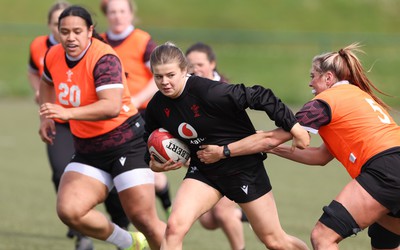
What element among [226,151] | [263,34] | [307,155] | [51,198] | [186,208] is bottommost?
[263,34]

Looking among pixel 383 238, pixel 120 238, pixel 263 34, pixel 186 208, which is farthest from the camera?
pixel 263 34

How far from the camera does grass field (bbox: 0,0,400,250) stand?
28.6 feet

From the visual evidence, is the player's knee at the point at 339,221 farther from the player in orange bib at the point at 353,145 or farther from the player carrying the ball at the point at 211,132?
the player carrying the ball at the point at 211,132

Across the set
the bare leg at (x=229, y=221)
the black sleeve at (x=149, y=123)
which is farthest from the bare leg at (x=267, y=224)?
the bare leg at (x=229, y=221)

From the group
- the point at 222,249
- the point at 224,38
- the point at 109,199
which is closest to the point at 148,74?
the point at 109,199

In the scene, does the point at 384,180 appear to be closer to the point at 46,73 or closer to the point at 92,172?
the point at 92,172

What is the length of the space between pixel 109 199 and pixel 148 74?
122 cm

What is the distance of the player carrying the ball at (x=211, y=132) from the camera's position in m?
5.37

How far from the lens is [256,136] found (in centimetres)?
545

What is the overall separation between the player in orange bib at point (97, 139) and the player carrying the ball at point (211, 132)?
0.50 meters

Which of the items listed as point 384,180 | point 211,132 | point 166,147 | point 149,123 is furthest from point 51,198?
point 384,180

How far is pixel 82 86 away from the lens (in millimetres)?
6098

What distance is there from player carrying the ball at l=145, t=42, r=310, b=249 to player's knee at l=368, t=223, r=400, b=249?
1.72 ft

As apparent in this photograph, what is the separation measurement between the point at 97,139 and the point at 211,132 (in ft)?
3.59
